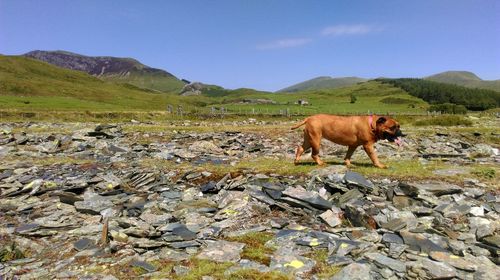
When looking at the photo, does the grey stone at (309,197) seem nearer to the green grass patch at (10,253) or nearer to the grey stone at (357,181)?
the grey stone at (357,181)

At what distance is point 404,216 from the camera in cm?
969

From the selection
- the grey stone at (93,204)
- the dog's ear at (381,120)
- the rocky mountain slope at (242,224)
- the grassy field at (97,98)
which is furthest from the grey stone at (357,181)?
the grassy field at (97,98)

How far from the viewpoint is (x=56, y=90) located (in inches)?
5153

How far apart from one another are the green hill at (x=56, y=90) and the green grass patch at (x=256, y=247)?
84577 mm

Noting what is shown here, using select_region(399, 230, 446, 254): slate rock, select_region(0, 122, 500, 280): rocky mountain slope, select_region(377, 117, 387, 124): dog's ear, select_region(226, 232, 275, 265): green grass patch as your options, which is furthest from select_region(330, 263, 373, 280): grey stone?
select_region(377, 117, 387, 124): dog's ear

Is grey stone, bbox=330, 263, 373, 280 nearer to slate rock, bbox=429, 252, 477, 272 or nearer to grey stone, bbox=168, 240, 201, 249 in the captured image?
slate rock, bbox=429, 252, 477, 272

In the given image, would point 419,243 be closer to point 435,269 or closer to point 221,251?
point 435,269

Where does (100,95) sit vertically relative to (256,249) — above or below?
above

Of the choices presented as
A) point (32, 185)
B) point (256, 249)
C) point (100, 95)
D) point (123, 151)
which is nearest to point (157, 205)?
point (256, 249)

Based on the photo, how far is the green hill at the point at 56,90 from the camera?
99.4 meters

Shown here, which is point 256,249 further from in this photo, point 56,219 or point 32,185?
point 32,185

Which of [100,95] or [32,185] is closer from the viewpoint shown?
[32,185]

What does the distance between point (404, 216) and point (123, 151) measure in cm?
1579

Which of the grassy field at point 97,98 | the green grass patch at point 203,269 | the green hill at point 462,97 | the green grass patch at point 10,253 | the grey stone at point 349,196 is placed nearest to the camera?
the green grass patch at point 203,269
